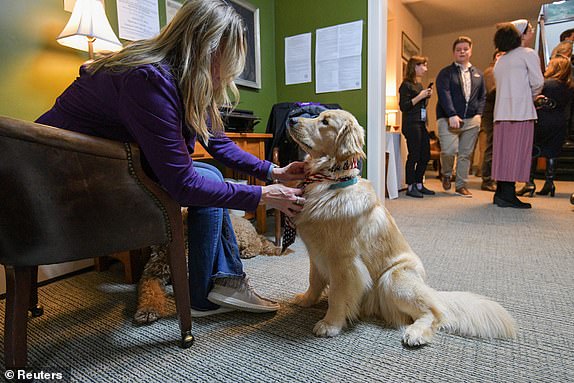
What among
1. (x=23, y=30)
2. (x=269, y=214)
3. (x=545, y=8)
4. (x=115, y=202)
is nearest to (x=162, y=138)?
(x=115, y=202)

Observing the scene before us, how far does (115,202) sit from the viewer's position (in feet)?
2.99

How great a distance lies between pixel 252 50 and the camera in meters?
3.08

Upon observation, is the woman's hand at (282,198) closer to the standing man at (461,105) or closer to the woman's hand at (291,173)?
the woman's hand at (291,173)

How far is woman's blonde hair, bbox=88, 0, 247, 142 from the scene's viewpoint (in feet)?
3.12

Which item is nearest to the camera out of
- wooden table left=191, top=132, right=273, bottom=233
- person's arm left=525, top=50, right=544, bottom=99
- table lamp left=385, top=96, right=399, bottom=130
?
wooden table left=191, top=132, right=273, bottom=233

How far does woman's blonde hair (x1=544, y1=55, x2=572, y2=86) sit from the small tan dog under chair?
3.67 m

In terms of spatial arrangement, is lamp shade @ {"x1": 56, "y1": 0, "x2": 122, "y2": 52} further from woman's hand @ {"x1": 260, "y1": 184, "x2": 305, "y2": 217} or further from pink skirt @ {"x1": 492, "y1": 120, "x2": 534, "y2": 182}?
pink skirt @ {"x1": 492, "y1": 120, "x2": 534, "y2": 182}

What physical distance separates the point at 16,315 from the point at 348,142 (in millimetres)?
1099

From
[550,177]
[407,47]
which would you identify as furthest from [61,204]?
[407,47]

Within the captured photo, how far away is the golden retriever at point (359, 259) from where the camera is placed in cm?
111

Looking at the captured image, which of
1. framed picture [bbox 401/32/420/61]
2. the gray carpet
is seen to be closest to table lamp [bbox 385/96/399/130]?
framed picture [bbox 401/32/420/61]

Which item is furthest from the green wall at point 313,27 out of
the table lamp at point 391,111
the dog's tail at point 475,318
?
the dog's tail at point 475,318

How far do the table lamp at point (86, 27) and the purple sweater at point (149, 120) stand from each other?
691 mm

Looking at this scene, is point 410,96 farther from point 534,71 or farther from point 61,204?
point 61,204
